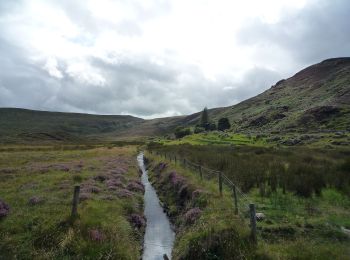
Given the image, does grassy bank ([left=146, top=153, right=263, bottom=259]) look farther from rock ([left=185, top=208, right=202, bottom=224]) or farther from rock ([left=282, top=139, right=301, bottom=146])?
rock ([left=282, top=139, right=301, bottom=146])

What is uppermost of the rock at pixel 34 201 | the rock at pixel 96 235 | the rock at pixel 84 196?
the rock at pixel 34 201

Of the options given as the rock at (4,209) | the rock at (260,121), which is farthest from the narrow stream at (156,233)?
the rock at (260,121)

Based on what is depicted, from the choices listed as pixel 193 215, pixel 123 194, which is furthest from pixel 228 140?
pixel 193 215

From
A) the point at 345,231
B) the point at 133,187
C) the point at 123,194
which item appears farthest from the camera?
the point at 133,187

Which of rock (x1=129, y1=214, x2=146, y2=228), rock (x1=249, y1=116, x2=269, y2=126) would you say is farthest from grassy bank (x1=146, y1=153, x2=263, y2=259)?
rock (x1=249, y1=116, x2=269, y2=126)

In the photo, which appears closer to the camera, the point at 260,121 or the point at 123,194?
the point at 123,194

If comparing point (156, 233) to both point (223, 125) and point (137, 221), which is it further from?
point (223, 125)

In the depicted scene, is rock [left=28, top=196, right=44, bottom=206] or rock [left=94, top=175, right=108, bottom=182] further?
rock [left=94, top=175, right=108, bottom=182]

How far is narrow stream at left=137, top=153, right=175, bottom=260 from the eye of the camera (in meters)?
15.6

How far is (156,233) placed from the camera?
18.4 meters

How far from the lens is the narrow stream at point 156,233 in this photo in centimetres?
1565

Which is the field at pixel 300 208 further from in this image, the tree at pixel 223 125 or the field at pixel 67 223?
the tree at pixel 223 125

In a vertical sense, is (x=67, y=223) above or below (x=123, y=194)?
above

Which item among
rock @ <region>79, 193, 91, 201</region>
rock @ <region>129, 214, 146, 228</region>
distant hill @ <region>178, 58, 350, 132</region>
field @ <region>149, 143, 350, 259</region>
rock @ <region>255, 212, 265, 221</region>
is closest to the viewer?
field @ <region>149, 143, 350, 259</region>
